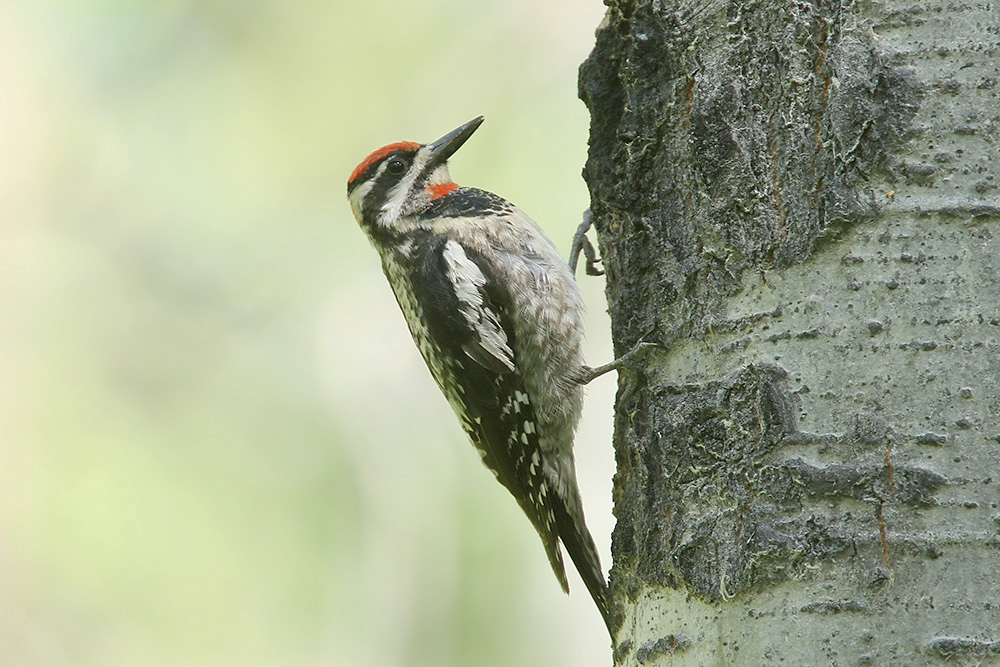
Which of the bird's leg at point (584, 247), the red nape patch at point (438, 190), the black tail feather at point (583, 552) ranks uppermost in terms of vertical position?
the red nape patch at point (438, 190)

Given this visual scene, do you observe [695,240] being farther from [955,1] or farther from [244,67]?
[244,67]

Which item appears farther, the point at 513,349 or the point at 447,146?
the point at 447,146

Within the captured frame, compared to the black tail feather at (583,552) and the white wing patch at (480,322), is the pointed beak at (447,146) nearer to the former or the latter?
the white wing patch at (480,322)

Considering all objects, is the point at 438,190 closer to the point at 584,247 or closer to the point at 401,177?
the point at 401,177

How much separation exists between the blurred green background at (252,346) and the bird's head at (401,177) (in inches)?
46.0

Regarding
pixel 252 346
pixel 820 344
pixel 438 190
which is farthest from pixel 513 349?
pixel 252 346

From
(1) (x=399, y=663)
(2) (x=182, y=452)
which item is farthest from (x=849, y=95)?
(2) (x=182, y=452)

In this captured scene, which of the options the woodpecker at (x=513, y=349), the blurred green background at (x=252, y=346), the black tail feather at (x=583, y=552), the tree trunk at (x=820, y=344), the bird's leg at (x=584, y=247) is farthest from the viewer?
the blurred green background at (x=252, y=346)

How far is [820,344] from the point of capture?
1.54 m

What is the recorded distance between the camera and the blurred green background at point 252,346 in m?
5.10

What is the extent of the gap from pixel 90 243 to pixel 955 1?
512 centimetres

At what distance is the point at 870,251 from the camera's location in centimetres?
153

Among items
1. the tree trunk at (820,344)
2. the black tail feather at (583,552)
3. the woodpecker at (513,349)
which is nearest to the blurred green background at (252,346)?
the woodpecker at (513,349)

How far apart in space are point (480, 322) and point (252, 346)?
8.66 feet
